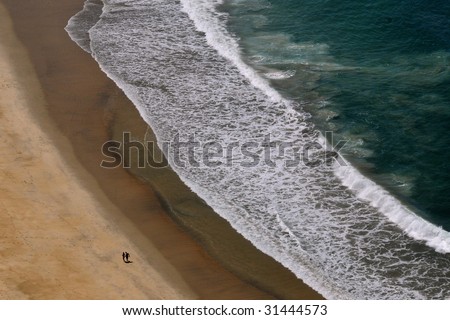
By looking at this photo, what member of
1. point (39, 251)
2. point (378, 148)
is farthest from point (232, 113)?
point (39, 251)

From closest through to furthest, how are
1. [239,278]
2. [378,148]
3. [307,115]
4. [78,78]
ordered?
[239,278] → [378,148] → [307,115] → [78,78]

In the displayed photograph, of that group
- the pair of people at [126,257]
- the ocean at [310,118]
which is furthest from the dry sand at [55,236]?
the ocean at [310,118]

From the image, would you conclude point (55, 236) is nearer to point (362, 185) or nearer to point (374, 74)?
point (362, 185)

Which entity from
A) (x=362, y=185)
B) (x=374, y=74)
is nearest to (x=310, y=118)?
(x=374, y=74)

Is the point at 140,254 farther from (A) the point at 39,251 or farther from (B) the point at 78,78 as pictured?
(B) the point at 78,78

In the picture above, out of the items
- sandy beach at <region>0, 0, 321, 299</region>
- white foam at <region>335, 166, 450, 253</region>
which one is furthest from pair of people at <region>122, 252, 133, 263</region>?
white foam at <region>335, 166, 450, 253</region>
